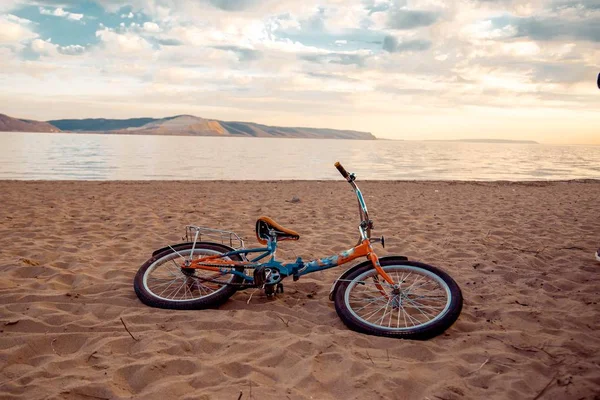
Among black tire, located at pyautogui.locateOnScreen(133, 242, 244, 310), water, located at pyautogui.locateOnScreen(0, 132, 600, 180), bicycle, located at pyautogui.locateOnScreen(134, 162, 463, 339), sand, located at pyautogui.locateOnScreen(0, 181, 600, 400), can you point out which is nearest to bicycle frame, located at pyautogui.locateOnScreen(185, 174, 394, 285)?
bicycle, located at pyautogui.locateOnScreen(134, 162, 463, 339)

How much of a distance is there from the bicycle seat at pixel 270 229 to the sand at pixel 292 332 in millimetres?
717

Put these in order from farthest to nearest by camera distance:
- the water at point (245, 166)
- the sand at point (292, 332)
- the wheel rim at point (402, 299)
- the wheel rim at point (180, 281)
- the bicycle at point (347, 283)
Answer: the water at point (245, 166) < the wheel rim at point (180, 281) < the wheel rim at point (402, 299) < the bicycle at point (347, 283) < the sand at point (292, 332)

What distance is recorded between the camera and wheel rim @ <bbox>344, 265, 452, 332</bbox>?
397 cm

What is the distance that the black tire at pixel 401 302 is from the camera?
366 centimetres

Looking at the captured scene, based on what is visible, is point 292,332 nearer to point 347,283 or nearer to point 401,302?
point 347,283

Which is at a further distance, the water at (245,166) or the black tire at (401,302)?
the water at (245,166)

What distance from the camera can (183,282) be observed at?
476cm

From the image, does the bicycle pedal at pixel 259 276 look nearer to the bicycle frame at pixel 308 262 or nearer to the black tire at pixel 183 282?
the bicycle frame at pixel 308 262

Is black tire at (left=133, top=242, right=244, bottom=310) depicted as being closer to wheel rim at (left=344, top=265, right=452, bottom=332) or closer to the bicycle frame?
the bicycle frame

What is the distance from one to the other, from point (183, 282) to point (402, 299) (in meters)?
2.37

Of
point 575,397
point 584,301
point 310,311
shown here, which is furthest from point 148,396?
point 584,301

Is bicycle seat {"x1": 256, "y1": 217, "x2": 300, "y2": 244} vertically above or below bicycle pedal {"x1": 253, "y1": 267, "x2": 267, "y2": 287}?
above

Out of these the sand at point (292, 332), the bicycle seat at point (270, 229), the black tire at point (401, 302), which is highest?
the bicycle seat at point (270, 229)

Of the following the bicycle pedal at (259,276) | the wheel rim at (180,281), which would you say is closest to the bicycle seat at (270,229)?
the bicycle pedal at (259,276)
